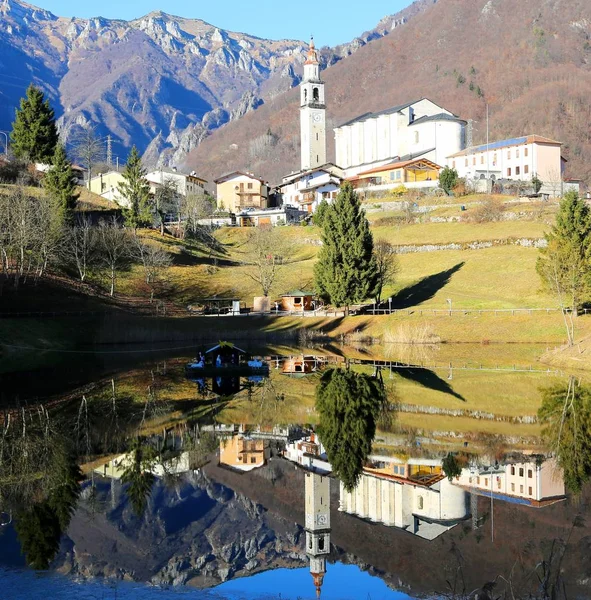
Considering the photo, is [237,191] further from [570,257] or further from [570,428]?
[570,428]

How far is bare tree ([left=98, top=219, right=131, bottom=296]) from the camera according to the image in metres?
75.4

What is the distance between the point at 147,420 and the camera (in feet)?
101

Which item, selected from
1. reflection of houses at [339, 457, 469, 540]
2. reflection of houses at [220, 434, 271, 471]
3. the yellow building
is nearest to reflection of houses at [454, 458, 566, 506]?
reflection of houses at [339, 457, 469, 540]

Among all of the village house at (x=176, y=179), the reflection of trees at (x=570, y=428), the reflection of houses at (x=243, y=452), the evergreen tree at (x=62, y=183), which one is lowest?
the reflection of houses at (x=243, y=452)

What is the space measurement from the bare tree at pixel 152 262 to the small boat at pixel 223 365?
26290 millimetres

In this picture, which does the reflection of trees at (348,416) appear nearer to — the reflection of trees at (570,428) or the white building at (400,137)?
the reflection of trees at (570,428)

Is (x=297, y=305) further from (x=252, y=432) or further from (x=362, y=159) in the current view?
(x=362, y=159)

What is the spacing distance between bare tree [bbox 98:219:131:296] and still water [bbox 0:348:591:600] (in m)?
39.4

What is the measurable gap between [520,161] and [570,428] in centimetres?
8944

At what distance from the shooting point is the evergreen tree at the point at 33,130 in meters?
90.9

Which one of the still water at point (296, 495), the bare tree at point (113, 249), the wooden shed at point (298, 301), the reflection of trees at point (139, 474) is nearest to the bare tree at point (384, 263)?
the wooden shed at point (298, 301)

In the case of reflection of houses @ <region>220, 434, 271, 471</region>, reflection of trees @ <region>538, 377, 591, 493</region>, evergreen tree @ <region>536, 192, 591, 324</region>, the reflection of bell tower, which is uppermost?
evergreen tree @ <region>536, 192, 591, 324</region>

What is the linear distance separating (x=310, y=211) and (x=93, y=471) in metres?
94.9

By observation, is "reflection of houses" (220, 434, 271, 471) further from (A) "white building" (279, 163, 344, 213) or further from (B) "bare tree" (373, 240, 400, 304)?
(A) "white building" (279, 163, 344, 213)
